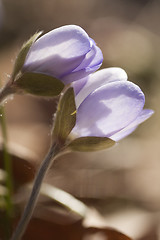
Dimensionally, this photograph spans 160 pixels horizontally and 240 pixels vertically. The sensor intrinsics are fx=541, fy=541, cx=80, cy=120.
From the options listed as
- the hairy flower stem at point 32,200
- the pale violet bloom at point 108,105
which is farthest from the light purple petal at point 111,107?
the hairy flower stem at point 32,200

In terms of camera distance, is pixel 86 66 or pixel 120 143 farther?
pixel 120 143

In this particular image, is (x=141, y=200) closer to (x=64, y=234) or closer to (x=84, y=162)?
(x=84, y=162)

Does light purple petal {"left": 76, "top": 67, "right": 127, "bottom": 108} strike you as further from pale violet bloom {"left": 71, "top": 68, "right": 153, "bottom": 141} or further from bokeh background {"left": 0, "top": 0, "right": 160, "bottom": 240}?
bokeh background {"left": 0, "top": 0, "right": 160, "bottom": 240}

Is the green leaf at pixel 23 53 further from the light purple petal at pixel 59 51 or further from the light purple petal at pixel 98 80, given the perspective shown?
the light purple petal at pixel 98 80

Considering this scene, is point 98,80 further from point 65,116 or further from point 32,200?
point 32,200

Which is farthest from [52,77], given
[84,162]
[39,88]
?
[84,162]

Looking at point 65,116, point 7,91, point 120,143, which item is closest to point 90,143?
point 65,116
